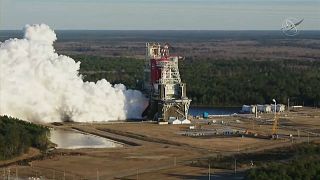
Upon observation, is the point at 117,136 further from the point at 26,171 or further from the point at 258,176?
the point at 258,176

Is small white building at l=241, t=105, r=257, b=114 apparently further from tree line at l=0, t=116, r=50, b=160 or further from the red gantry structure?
tree line at l=0, t=116, r=50, b=160

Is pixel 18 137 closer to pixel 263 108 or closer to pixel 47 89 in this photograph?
pixel 47 89

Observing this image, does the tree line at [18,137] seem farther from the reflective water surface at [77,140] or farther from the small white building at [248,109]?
the small white building at [248,109]

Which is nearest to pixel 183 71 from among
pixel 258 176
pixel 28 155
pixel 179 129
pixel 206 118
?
pixel 206 118

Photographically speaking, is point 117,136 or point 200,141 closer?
point 200,141

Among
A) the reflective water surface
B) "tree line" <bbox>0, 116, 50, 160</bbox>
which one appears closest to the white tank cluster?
the reflective water surface
